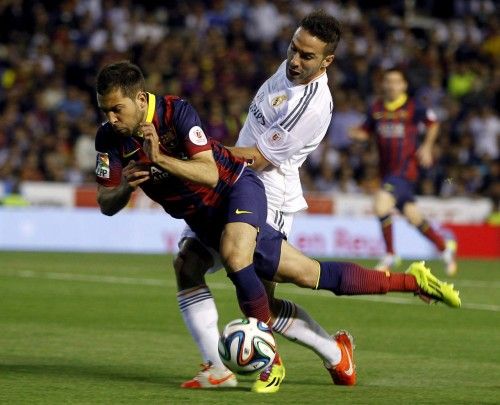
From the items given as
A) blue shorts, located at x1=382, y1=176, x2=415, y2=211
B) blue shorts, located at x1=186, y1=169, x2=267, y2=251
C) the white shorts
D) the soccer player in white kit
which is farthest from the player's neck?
blue shorts, located at x1=186, y1=169, x2=267, y2=251

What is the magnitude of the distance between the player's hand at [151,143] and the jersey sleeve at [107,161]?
0.51 meters

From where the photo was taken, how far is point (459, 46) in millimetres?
27141

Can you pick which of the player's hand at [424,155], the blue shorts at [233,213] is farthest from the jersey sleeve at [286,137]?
the player's hand at [424,155]

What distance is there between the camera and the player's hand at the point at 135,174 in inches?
271

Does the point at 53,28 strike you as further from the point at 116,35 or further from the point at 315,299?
the point at 315,299

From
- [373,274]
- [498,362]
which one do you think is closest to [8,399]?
[373,274]

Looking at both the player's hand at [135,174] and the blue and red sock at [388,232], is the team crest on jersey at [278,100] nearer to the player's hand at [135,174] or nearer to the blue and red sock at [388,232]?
the player's hand at [135,174]

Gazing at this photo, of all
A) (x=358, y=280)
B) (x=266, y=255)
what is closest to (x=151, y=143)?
(x=266, y=255)

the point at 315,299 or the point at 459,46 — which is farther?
the point at 459,46

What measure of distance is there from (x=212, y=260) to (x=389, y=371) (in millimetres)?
1504

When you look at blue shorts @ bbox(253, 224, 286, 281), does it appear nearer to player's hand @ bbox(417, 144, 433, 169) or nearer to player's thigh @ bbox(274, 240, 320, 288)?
player's thigh @ bbox(274, 240, 320, 288)

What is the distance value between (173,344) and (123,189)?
276 centimetres

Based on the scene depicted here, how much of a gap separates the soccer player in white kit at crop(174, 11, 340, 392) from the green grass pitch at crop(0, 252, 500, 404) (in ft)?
0.94

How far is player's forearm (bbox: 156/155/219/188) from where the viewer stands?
680cm
